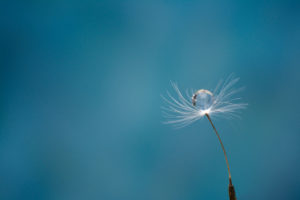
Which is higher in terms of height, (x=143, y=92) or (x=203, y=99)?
(x=143, y=92)

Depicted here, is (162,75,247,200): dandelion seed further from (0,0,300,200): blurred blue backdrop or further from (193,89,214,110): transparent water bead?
(0,0,300,200): blurred blue backdrop

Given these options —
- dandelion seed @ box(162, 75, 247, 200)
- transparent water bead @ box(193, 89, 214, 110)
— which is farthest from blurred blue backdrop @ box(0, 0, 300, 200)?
transparent water bead @ box(193, 89, 214, 110)

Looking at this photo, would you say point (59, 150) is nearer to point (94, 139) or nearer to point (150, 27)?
point (94, 139)

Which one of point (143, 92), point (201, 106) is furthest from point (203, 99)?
point (143, 92)

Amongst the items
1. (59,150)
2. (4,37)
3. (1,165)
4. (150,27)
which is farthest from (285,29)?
(1,165)

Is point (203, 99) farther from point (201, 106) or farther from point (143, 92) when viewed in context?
point (143, 92)

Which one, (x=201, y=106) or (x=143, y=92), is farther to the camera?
(x=143, y=92)
